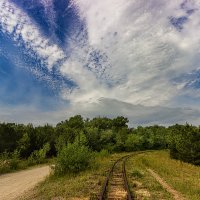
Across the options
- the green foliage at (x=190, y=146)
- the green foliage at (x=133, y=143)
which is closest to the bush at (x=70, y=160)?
the green foliage at (x=190, y=146)

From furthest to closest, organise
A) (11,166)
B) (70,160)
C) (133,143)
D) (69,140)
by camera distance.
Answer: (133,143) → (69,140) → (11,166) → (70,160)

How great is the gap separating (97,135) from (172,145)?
46.8ft

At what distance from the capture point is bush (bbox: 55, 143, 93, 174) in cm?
2328

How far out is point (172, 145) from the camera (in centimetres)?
5647

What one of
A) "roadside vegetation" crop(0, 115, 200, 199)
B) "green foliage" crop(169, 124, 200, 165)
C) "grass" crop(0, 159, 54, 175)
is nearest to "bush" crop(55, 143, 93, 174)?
"roadside vegetation" crop(0, 115, 200, 199)

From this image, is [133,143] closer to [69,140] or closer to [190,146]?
[69,140]

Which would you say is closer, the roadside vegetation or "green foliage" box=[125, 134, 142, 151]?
the roadside vegetation

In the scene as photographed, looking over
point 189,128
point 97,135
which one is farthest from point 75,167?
point 97,135

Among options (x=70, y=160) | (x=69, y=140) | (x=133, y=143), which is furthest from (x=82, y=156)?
(x=133, y=143)

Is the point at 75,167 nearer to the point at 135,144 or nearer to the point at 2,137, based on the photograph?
the point at 2,137

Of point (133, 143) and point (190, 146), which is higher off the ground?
point (133, 143)

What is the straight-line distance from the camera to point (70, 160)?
23297 mm

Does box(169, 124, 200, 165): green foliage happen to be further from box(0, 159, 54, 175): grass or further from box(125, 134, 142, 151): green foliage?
box(125, 134, 142, 151): green foliage

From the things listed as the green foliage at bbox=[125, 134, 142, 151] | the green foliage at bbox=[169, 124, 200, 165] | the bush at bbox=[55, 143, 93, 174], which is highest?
the green foliage at bbox=[125, 134, 142, 151]
